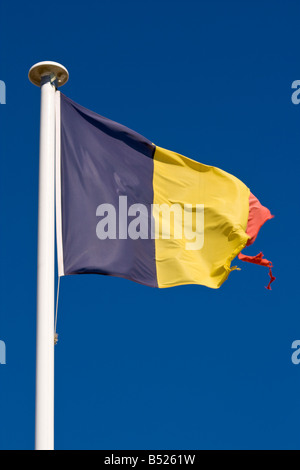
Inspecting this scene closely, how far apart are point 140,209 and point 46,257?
10.3ft

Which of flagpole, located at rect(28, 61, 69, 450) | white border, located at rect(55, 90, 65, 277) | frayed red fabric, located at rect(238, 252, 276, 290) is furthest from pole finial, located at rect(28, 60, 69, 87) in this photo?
frayed red fabric, located at rect(238, 252, 276, 290)

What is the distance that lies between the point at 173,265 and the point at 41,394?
4.00 metres

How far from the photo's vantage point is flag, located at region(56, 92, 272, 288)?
11.9 m

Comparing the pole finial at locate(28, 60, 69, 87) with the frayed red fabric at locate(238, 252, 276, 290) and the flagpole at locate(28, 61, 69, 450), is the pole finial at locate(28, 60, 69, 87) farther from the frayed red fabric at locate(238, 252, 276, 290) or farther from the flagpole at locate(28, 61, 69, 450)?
the frayed red fabric at locate(238, 252, 276, 290)

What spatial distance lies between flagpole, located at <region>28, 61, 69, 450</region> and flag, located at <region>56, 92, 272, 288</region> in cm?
47

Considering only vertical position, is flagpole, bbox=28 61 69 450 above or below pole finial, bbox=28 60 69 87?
below

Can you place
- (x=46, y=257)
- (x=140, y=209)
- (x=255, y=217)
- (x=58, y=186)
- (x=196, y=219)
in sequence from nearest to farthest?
(x=46, y=257) → (x=58, y=186) → (x=140, y=209) → (x=196, y=219) → (x=255, y=217)

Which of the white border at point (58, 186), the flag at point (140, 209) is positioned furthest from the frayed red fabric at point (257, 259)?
the white border at point (58, 186)

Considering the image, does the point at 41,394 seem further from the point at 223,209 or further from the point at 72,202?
the point at 223,209

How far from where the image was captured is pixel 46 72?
1187 cm

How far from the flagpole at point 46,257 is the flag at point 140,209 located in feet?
1.53

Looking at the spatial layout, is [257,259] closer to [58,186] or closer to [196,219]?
[196,219]

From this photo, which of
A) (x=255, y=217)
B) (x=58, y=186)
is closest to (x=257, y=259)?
(x=255, y=217)

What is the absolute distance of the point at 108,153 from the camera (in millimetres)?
13062
